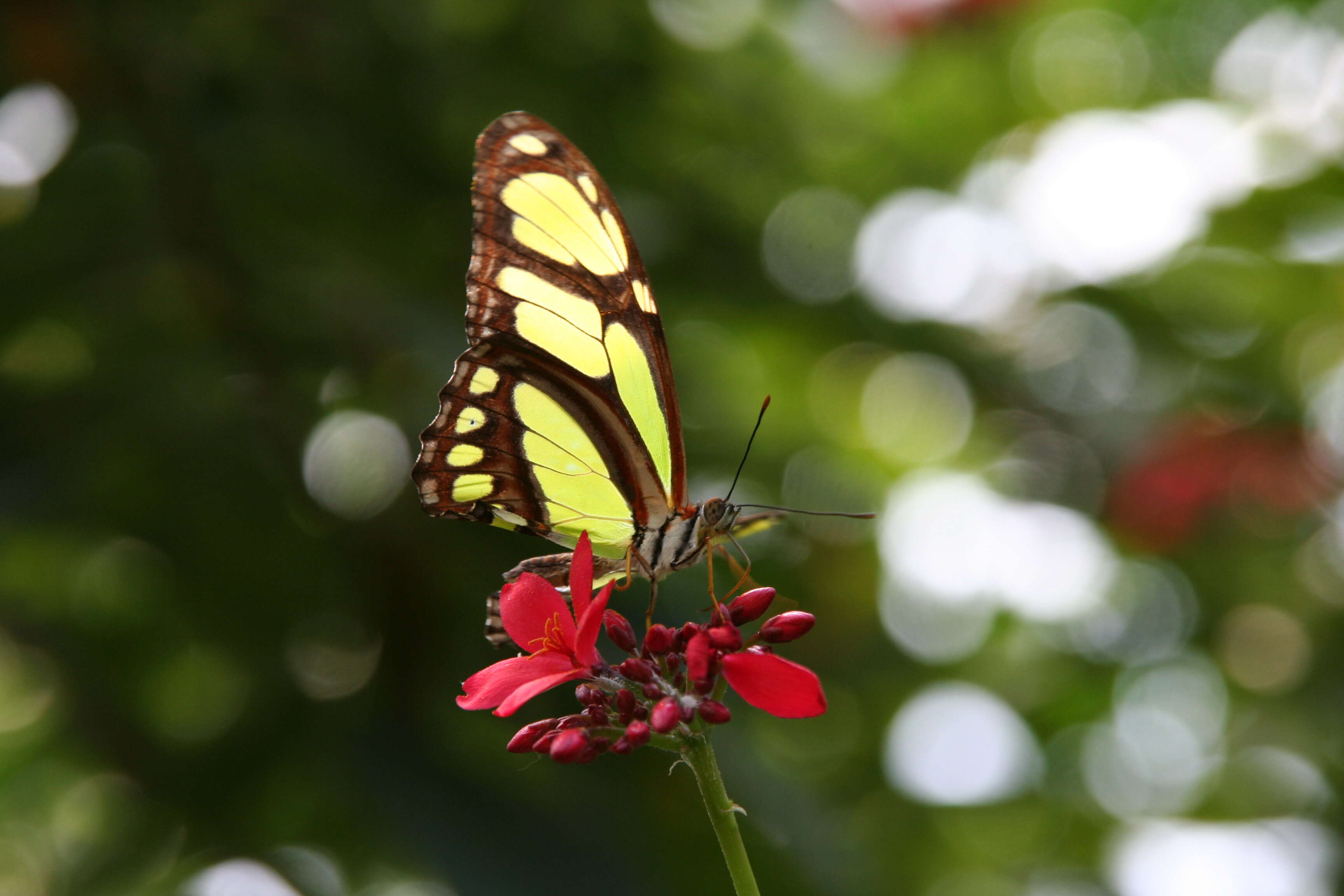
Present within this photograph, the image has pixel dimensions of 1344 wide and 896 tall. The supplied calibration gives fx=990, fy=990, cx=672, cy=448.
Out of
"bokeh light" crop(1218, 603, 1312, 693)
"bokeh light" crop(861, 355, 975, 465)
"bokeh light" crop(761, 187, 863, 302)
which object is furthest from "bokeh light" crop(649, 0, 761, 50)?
"bokeh light" crop(1218, 603, 1312, 693)

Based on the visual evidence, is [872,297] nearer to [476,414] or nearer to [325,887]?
[476,414]

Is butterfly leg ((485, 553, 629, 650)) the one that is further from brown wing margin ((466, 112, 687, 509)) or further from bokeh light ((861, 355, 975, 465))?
bokeh light ((861, 355, 975, 465))

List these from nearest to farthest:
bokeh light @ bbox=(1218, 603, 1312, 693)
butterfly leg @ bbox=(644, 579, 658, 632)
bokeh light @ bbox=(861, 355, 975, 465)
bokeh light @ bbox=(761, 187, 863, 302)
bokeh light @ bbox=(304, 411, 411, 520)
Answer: butterfly leg @ bbox=(644, 579, 658, 632) → bokeh light @ bbox=(304, 411, 411, 520) → bokeh light @ bbox=(761, 187, 863, 302) → bokeh light @ bbox=(1218, 603, 1312, 693) → bokeh light @ bbox=(861, 355, 975, 465)

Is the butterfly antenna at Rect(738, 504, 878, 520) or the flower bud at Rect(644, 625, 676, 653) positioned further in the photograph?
the butterfly antenna at Rect(738, 504, 878, 520)

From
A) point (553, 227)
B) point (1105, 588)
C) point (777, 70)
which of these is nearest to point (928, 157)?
point (777, 70)

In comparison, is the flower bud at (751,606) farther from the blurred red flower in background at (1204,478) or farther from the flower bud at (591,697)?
the blurred red flower in background at (1204,478)
